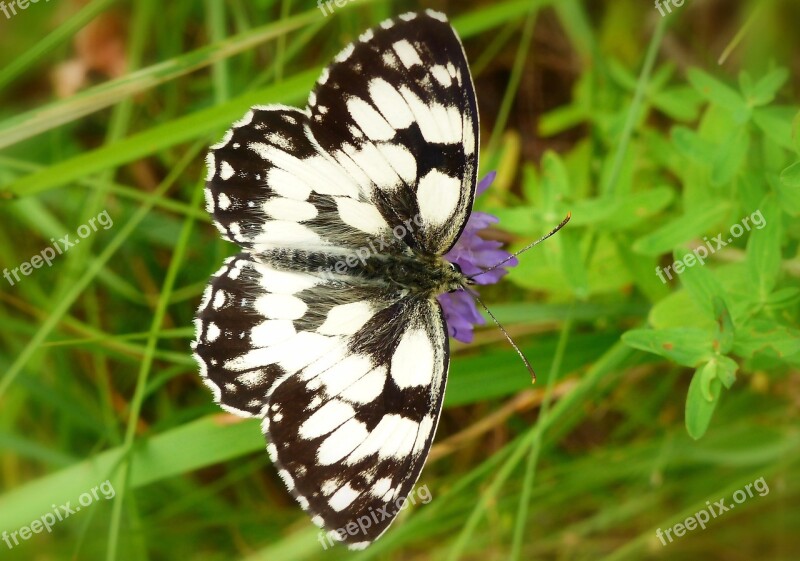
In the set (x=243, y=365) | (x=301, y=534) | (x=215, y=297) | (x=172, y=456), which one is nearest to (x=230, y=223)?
(x=215, y=297)

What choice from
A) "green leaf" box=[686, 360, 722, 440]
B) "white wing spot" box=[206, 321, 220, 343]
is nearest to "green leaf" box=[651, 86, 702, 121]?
"green leaf" box=[686, 360, 722, 440]

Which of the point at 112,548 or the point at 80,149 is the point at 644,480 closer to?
the point at 112,548

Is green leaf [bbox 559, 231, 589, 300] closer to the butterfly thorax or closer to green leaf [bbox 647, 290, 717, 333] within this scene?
green leaf [bbox 647, 290, 717, 333]

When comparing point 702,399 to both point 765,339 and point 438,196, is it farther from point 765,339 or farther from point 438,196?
point 438,196

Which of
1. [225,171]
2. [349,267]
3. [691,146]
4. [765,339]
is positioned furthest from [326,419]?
[691,146]

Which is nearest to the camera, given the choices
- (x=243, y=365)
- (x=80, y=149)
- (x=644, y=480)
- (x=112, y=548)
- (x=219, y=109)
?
(x=243, y=365)

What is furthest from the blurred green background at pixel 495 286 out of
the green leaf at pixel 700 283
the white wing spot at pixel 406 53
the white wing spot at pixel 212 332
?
the white wing spot at pixel 406 53
